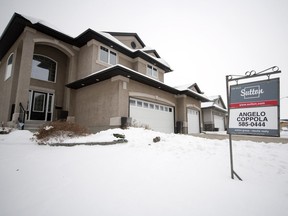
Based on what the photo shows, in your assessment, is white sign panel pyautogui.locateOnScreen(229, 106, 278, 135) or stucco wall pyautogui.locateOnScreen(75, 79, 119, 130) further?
stucco wall pyautogui.locateOnScreen(75, 79, 119, 130)

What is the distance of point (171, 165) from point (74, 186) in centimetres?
209

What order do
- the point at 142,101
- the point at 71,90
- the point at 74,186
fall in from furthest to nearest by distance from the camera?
the point at 71,90 → the point at 142,101 → the point at 74,186

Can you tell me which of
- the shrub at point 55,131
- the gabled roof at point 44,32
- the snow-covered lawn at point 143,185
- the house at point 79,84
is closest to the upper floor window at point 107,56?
the house at point 79,84

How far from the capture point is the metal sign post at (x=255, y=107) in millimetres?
2922

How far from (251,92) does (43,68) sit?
49.3 ft

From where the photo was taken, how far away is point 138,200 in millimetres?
2176

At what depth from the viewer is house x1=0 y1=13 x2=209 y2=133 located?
1018cm

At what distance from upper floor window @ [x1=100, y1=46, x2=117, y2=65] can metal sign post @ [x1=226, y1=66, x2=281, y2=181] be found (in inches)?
459

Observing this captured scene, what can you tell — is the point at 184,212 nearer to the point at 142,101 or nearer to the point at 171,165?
the point at 171,165

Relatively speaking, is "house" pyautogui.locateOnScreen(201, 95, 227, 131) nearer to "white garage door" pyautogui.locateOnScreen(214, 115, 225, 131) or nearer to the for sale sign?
"white garage door" pyautogui.locateOnScreen(214, 115, 225, 131)

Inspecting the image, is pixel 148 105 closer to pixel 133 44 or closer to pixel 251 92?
pixel 133 44

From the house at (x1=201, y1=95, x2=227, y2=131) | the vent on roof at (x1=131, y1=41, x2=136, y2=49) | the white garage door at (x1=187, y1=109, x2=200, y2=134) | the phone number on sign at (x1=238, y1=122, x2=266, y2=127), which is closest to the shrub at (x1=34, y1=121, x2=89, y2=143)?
the phone number on sign at (x1=238, y1=122, x2=266, y2=127)

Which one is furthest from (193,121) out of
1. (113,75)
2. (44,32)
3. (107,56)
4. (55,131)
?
(44,32)

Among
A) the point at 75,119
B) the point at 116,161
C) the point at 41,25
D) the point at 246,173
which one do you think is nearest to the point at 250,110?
the point at 246,173
